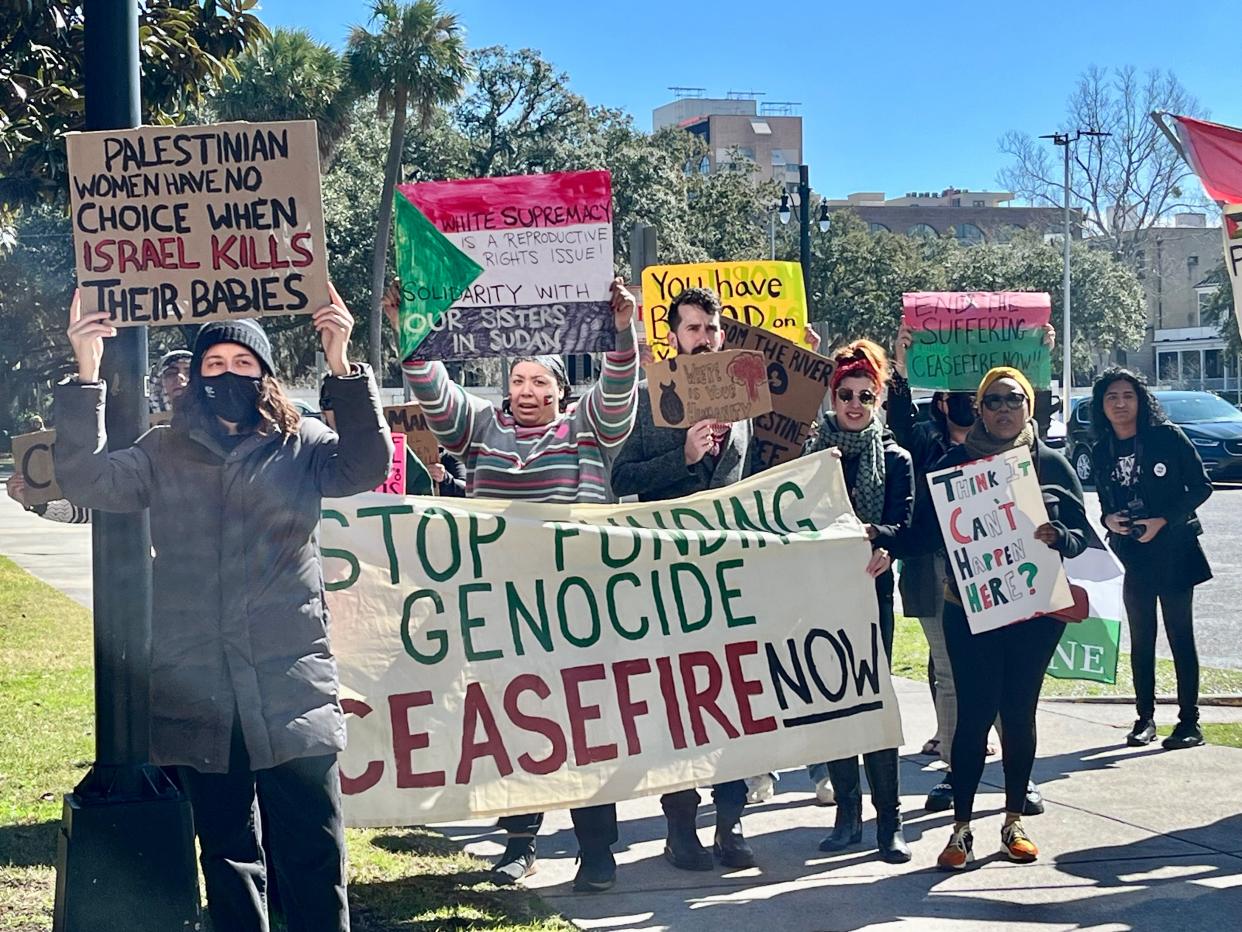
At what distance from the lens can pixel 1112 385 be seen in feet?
25.7

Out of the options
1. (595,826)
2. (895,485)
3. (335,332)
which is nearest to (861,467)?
(895,485)

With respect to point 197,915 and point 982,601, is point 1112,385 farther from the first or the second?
point 197,915

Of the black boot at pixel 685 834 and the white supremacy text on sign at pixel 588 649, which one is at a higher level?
the white supremacy text on sign at pixel 588 649

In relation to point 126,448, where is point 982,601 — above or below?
below

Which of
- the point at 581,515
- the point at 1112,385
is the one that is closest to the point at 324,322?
the point at 581,515

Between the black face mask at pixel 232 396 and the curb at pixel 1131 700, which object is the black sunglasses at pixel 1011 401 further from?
the curb at pixel 1131 700

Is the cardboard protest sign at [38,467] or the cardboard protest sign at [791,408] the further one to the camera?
the cardboard protest sign at [791,408]

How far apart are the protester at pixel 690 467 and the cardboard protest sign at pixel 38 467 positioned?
201 centimetres

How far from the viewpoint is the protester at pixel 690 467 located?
564 centimetres

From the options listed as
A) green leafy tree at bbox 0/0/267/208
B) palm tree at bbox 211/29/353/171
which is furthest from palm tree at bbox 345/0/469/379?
green leafy tree at bbox 0/0/267/208

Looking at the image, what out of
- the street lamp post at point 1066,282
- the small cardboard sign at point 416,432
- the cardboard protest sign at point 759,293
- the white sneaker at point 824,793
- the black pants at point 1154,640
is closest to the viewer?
the white sneaker at point 824,793

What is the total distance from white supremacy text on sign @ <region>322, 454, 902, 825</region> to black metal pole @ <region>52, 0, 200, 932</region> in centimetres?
86

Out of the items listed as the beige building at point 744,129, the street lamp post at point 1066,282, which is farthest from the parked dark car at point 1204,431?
the beige building at point 744,129

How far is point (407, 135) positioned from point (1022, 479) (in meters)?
38.8
